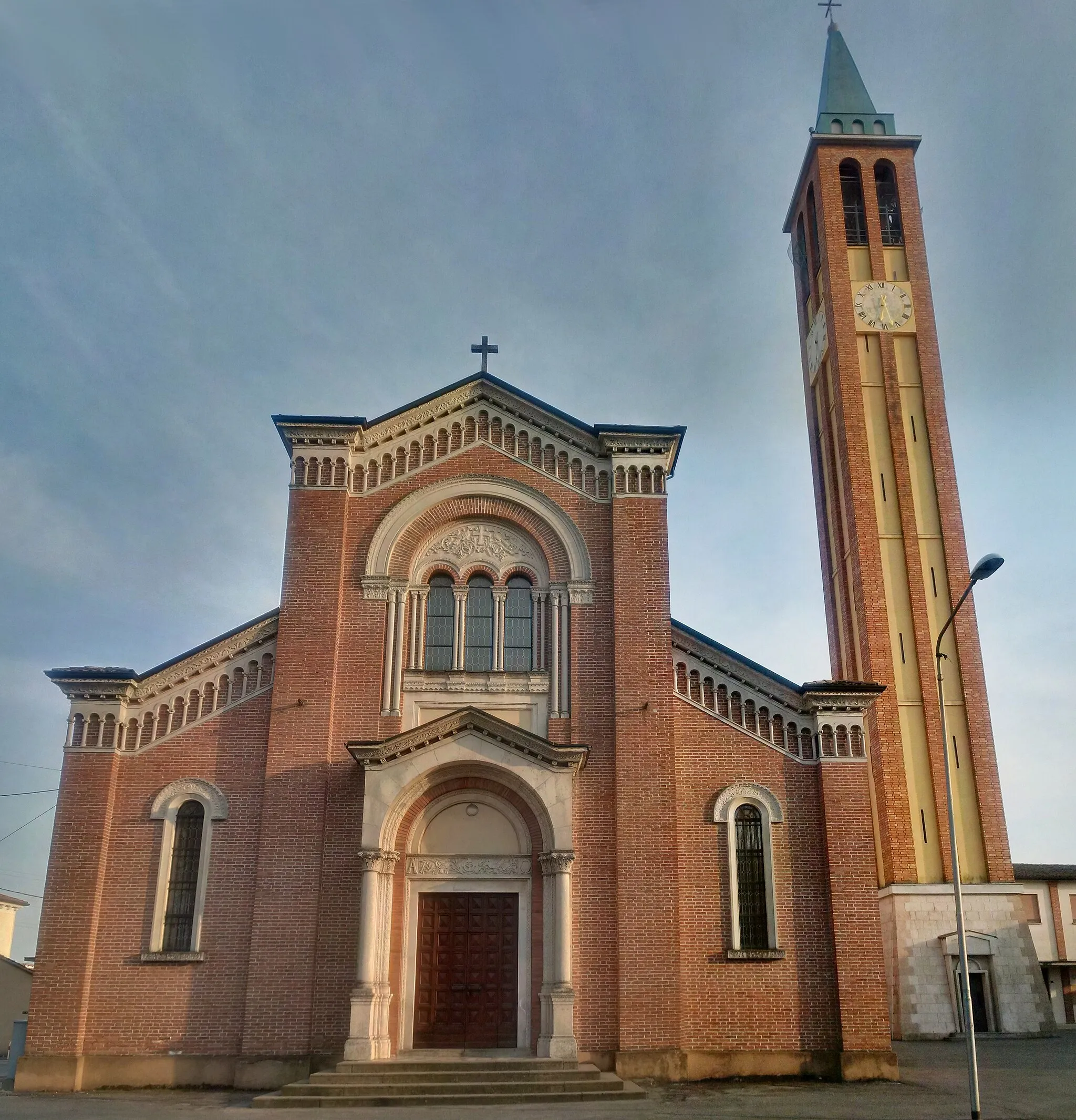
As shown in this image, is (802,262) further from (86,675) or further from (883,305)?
(86,675)

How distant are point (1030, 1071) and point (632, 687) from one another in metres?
10.8

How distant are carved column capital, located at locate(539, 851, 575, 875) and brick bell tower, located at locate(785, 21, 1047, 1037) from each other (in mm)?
12461

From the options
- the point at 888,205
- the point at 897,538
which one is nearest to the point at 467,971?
the point at 897,538

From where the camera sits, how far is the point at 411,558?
2172 centimetres

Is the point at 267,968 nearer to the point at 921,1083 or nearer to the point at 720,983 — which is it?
the point at 720,983

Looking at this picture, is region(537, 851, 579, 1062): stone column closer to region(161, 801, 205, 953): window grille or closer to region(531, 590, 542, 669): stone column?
region(531, 590, 542, 669): stone column

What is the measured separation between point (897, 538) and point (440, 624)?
708 inches

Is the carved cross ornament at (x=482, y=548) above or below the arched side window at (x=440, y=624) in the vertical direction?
above

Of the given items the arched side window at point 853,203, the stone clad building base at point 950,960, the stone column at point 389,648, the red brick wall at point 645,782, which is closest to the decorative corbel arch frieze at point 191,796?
the stone column at point 389,648

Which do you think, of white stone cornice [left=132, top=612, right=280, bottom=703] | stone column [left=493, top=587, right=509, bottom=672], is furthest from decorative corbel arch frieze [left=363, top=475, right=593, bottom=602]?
white stone cornice [left=132, top=612, right=280, bottom=703]

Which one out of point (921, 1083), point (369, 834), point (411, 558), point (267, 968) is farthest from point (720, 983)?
point (411, 558)

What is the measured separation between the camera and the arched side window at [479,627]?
834 inches

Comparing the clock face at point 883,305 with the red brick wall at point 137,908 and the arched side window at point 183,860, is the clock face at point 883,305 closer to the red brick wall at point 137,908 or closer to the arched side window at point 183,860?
the red brick wall at point 137,908

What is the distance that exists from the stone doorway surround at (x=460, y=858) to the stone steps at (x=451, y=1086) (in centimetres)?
109
